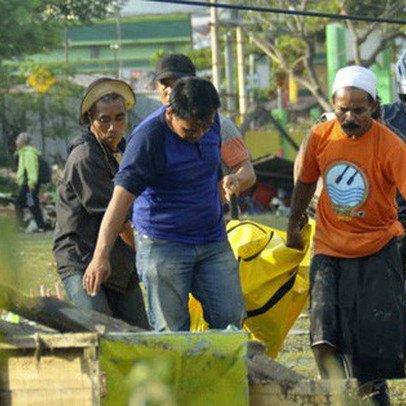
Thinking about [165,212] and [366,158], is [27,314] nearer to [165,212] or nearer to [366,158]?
[165,212]

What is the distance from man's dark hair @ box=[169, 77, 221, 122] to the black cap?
0.89m

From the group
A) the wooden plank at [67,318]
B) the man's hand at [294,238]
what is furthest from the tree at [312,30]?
the wooden plank at [67,318]

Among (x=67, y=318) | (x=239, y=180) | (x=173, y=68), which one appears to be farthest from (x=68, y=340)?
(x=173, y=68)

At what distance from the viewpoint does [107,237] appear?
199 inches

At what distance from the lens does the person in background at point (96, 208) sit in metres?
5.44

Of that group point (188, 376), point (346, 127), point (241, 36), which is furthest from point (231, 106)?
point (188, 376)

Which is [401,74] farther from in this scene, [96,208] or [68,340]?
[68,340]

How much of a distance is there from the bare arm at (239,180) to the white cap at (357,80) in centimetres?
61

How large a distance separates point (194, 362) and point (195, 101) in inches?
81.0

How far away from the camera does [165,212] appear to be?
538cm

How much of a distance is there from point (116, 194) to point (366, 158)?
3.86 ft

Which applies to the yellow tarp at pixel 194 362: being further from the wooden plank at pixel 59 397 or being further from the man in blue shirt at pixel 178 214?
the man in blue shirt at pixel 178 214

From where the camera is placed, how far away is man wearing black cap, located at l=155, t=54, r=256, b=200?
19.9 ft

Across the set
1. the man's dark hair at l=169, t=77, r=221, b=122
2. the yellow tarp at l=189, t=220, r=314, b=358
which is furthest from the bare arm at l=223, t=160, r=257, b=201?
the man's dark hair at l=169, t=77, r=221, b=122
